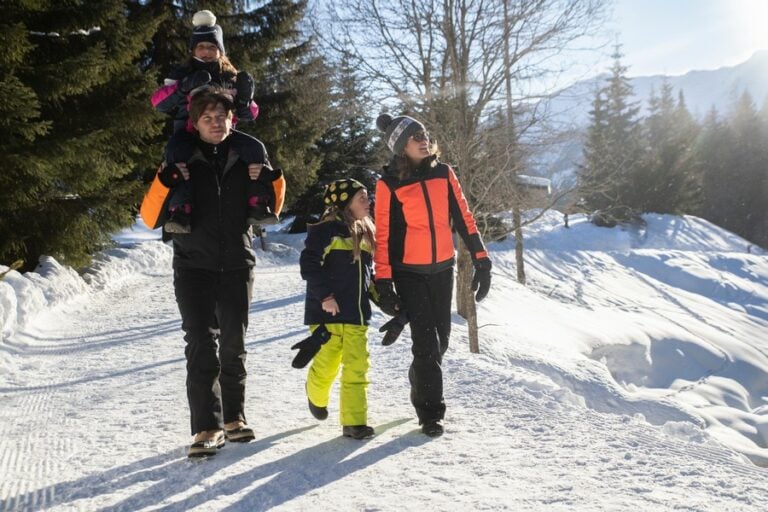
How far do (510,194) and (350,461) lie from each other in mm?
5789

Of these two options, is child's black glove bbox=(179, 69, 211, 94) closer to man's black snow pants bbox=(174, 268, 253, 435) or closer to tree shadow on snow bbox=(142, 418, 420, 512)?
man's black snow pants bbox=(174, 268, 253, 435)

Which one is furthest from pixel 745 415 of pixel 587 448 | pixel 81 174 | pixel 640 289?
pixel 640 289

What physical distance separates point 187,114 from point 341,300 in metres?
1.53

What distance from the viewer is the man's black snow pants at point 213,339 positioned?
128 inches

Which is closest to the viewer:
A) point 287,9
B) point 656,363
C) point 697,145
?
point 656,363

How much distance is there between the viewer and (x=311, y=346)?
144 inches

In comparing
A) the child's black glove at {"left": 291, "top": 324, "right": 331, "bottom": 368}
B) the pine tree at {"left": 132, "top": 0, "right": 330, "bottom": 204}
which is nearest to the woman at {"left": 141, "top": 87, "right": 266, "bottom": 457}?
the child's black glove at {"left": 291, "top": 324, "right": 331, "bottom": 368}

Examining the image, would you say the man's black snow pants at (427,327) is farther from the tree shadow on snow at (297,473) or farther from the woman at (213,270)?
the woman at (213,270)

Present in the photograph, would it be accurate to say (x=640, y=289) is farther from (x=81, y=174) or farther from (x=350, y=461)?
(x=350, y=461)

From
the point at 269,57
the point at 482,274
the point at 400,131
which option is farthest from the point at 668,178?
the point at 400,131

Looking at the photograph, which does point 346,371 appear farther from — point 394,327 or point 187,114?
point 187,114

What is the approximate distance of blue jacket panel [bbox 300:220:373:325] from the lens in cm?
369

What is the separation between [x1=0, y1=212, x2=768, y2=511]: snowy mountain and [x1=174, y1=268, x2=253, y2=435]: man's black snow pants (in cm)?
26

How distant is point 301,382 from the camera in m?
5.03
